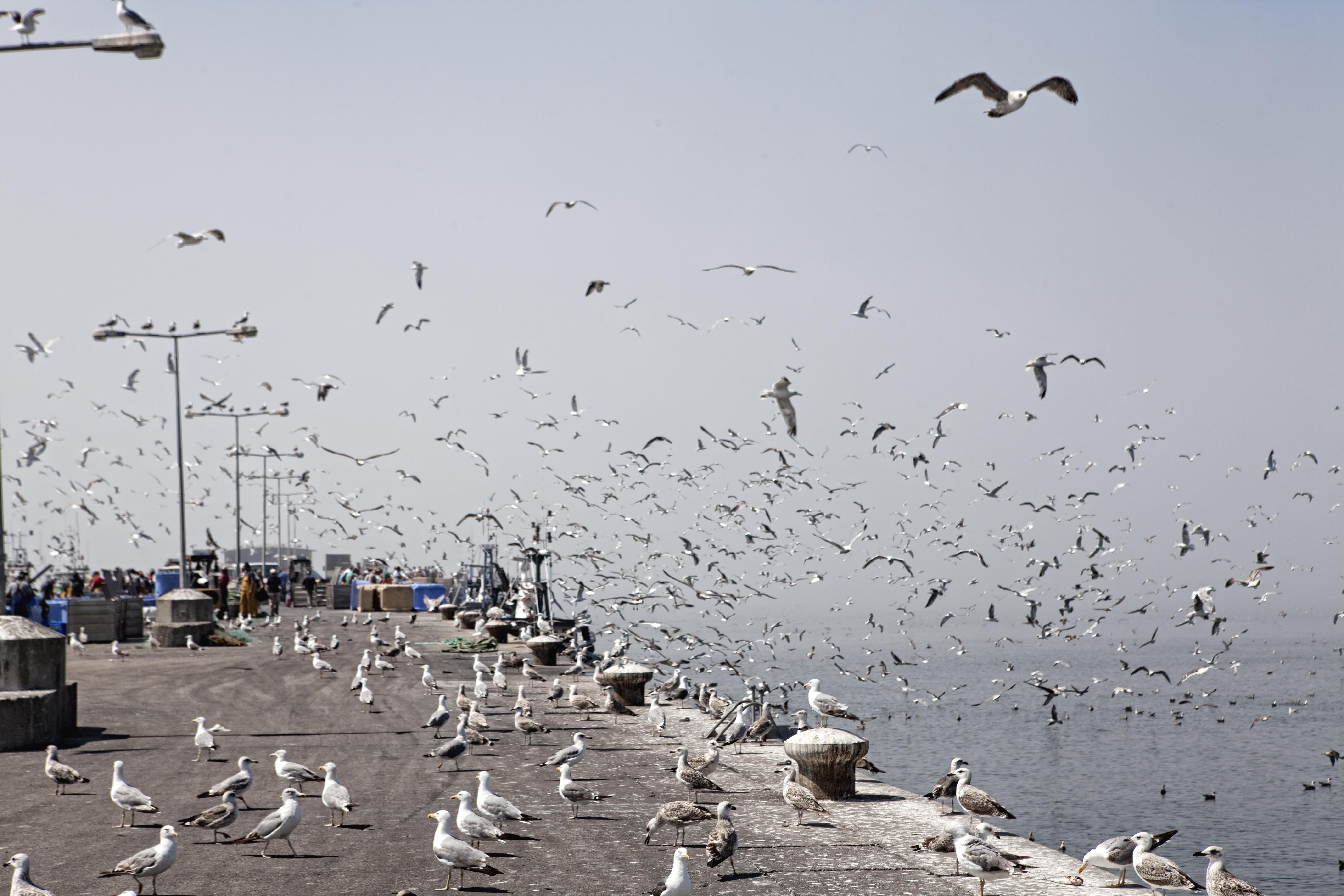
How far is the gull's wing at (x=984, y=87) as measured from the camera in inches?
637

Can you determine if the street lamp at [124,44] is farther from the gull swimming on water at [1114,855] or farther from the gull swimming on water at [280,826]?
the gull swimming on water at [1114,855]

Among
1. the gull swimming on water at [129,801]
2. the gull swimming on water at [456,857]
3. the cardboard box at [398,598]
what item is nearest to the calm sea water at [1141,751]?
the gull swimming on water at [456,857]

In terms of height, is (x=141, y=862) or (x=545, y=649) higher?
(x=141, y=862)

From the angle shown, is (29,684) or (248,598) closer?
(29,684)

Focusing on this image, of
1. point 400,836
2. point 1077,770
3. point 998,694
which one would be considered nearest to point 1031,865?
point 400,836

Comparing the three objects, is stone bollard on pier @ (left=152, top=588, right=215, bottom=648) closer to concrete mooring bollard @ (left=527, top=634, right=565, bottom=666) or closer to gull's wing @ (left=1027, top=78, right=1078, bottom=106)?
concrete mooring bollard @ (left=527, top=634, right=565, bottom=666)

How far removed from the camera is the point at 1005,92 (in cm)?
1648

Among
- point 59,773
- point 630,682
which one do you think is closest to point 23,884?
point 59,773

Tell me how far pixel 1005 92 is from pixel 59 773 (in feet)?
49.6

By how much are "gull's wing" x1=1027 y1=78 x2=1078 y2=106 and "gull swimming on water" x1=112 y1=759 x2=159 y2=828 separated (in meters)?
13.6

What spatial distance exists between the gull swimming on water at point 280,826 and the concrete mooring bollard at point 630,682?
16.3 meters

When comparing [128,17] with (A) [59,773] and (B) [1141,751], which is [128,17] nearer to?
(A) [59,773]

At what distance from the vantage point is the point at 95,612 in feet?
146

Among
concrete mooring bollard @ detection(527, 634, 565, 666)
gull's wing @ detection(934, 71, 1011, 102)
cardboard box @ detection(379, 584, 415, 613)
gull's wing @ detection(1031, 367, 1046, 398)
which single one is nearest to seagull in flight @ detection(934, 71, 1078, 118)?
gull's wing @ detection(934, 71, 1011, 102)
